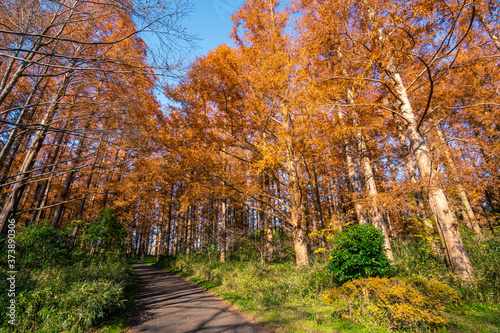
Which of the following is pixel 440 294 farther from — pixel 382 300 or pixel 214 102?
pixel 214 102

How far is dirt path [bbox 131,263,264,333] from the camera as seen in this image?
14.9 feet

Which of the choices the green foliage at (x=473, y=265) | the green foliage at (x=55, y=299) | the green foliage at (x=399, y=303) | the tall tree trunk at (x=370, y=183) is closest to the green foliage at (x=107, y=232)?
the green foliage at (x=55, y=299)

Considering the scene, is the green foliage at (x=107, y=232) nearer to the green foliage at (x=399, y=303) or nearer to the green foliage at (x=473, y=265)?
the green foliage at (x=399, y=303)

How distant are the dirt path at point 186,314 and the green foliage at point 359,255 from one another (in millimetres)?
2706

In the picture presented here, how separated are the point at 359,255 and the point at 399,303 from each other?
1.51 meters

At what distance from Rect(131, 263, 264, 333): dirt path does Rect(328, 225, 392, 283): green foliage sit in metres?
2.71

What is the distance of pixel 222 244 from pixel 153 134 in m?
8.28

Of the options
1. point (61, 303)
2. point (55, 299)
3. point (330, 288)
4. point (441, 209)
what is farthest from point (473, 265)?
point (55, 299)

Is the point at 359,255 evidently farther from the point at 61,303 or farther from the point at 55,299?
the point at 55,299

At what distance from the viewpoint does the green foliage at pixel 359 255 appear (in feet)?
16.1

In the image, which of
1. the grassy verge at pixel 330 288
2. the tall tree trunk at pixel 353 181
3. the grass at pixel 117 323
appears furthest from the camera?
the tall tree trunk at pixel 353 181

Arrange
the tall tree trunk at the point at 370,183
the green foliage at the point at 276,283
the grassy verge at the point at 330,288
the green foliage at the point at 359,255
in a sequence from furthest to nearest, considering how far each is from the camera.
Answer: the tall tree trunk at the point at 370,183 → the green foliage at the point at 276,283 → the green foliage at the point at 359,255 → the grassy verge at the point at 330,288

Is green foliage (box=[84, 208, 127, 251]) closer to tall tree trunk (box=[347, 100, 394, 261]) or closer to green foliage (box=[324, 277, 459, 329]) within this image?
green foliage (box=[324, 277, 459, 329])

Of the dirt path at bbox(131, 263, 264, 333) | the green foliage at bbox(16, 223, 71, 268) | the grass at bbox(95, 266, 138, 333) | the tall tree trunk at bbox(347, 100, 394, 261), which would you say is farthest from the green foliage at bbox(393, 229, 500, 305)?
the green foliage at bbox(16, 223, 71, 268)
